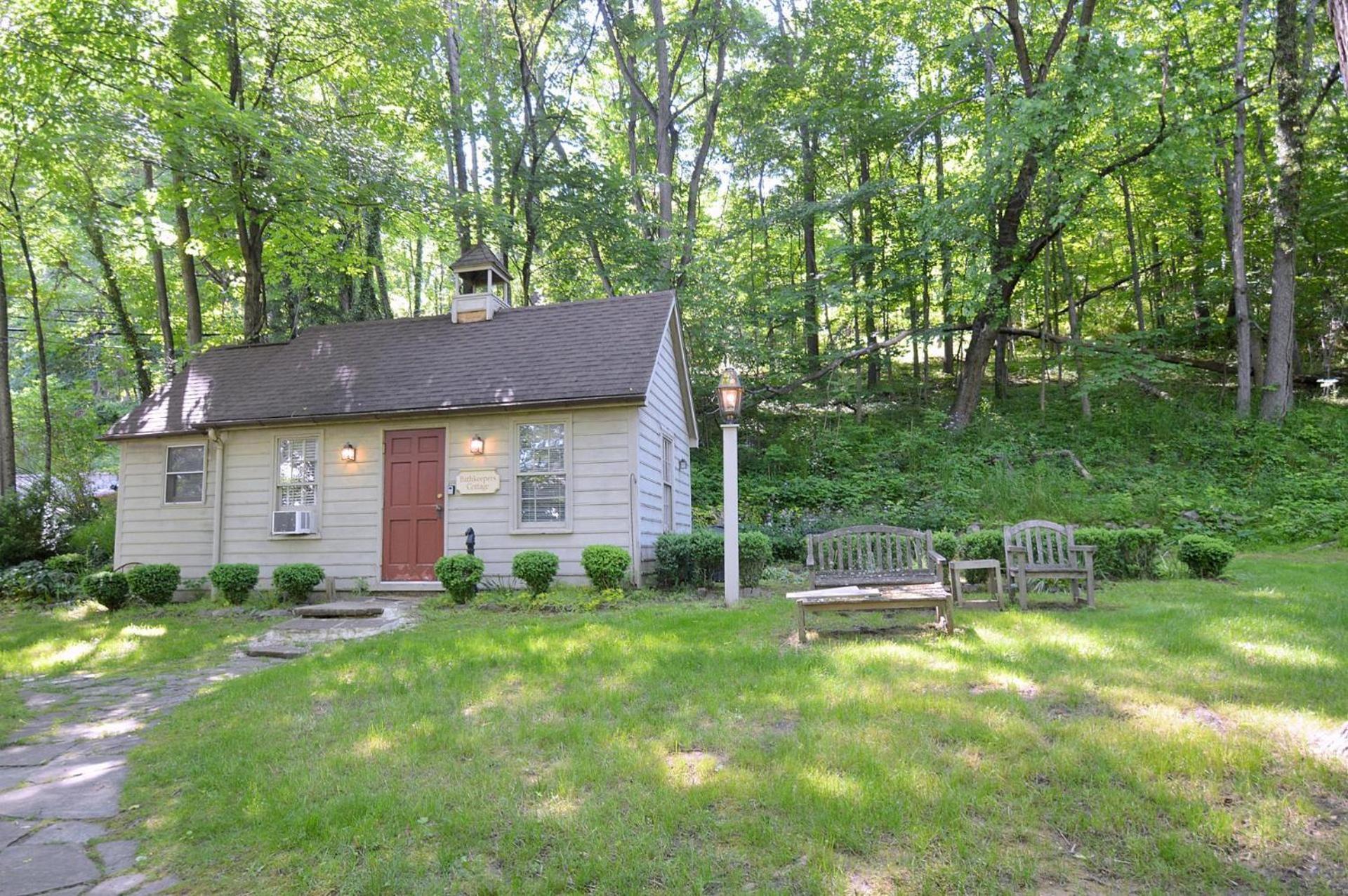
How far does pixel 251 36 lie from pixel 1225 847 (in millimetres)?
17970

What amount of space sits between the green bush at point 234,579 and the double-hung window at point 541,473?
13.2 ft

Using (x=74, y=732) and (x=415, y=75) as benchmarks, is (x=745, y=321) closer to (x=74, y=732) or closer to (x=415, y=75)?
(x=415, y=75)

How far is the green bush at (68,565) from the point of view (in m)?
12.0

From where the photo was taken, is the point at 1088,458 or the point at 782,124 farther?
the point at 782,124

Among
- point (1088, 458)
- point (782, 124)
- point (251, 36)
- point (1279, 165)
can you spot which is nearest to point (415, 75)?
point (251, 36)

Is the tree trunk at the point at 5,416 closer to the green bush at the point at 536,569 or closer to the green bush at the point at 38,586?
the green bush at the point at 38,586

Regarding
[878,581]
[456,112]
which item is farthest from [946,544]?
[456,112]

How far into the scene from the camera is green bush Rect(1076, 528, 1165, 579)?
9.38 metres

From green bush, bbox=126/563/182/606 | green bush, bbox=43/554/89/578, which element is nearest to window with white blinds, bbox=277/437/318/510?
green bush, bbox=126/563/182/606

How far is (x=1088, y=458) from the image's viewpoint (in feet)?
50.4

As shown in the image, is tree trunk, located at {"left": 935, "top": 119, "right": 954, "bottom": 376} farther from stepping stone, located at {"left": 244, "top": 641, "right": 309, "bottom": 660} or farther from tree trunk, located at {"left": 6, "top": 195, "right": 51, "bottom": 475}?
tree trunk, located at {"left": 6, "top": 195, "right": 51, "bottom": 475}

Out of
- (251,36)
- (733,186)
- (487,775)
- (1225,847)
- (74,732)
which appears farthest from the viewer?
(733,186)

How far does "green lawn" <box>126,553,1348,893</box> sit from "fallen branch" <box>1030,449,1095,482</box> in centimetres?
923

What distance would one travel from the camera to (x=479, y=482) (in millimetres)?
10492
